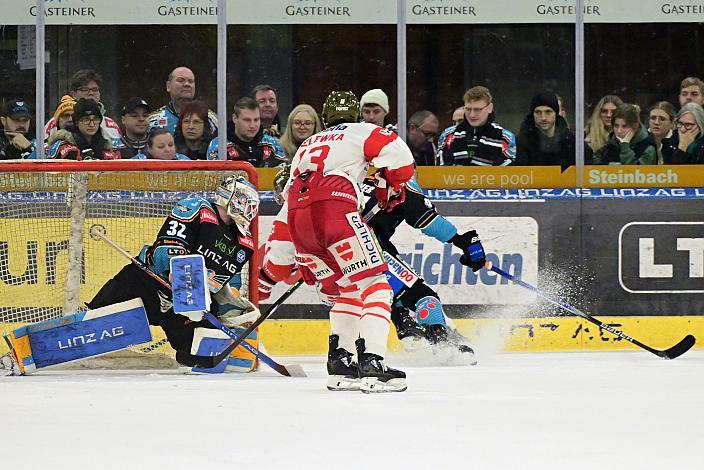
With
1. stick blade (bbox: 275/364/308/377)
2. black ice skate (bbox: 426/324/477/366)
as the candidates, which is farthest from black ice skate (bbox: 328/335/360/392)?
black ice skate (bbox: 426/324/477/366)

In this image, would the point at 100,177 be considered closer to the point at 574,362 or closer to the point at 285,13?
the point at 285,13

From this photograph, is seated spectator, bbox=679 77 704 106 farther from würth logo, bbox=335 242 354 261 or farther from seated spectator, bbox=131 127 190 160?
würth logo, bbox=335 242 354 261

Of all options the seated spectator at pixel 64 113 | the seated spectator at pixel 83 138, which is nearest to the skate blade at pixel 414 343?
the seated spectator at pixel 83 138

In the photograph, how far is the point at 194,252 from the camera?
6.48 meters

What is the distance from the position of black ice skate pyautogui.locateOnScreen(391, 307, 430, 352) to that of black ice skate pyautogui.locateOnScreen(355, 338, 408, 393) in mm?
1541

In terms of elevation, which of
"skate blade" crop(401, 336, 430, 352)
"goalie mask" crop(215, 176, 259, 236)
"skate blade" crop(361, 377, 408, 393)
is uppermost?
"goalie mask" crop(215, 176, 259, 236)

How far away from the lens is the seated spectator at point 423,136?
25.9 ft

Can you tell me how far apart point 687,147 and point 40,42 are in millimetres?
3797

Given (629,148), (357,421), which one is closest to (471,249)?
(629,148)

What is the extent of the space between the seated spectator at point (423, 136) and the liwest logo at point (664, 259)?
1.21 metres

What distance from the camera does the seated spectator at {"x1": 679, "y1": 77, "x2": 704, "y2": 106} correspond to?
25.9 feet

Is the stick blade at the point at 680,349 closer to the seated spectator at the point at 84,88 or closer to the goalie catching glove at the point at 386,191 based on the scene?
the goalie catching glove at the point at 386,191

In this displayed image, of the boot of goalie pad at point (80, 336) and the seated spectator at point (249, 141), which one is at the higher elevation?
the seated spectator at point (249, 141)

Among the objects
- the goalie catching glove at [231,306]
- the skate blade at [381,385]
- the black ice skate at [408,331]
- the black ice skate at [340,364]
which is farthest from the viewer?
the black ice skate at [408,331]
